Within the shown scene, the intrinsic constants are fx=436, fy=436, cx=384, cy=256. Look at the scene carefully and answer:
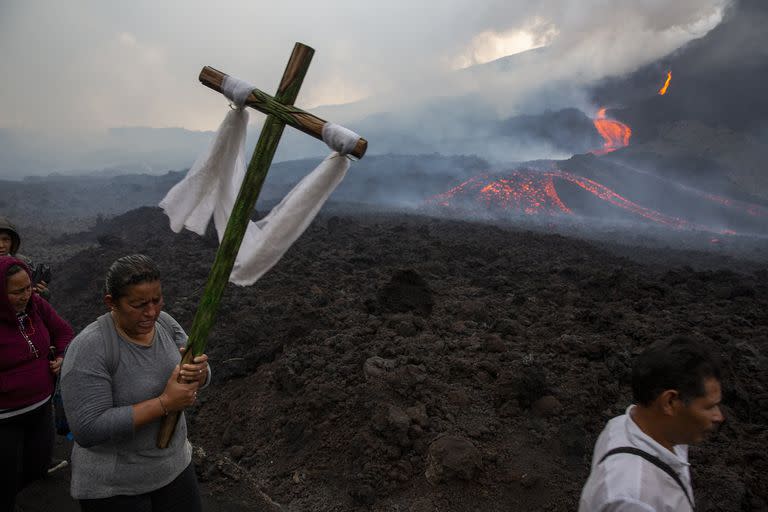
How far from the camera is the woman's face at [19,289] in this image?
2514 mm

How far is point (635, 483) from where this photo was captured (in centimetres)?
146

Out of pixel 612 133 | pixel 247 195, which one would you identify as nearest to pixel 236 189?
pixel 247 195

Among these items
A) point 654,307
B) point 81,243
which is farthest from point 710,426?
point 81,243

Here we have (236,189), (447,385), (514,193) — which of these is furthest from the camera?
(514,193)

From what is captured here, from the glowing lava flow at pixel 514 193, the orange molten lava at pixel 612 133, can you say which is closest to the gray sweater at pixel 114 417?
the glowing lava flow at pixel 514 193

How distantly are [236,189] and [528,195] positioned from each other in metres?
35.6

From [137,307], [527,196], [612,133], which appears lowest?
[137,307]

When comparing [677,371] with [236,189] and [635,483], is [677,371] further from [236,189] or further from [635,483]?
[236,189]

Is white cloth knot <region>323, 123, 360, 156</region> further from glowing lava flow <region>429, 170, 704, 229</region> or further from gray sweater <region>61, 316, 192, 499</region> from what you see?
glowing lava flow <region>429, 170, 704, 229</region>

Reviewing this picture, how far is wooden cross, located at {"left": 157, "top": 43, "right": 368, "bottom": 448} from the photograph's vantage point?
201cm

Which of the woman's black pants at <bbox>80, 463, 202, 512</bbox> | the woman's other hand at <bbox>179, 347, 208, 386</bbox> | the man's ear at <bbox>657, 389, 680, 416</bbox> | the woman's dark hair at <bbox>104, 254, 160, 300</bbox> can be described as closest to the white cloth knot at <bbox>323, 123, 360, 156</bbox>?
the woman's dark hair at <bbox>104, 254, 160, 300</bbox>

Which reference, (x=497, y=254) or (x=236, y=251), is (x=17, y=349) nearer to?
(x=236, y=251)

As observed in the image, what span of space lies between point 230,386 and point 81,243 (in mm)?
15977

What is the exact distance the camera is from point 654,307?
22.3ft
